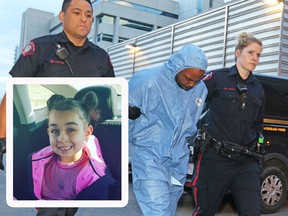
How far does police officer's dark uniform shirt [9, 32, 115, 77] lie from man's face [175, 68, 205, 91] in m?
0.50

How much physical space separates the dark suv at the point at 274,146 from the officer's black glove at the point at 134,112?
305 cm

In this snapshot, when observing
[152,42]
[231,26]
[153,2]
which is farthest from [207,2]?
[231,26]

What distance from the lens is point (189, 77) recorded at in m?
2.69

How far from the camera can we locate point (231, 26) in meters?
18.0

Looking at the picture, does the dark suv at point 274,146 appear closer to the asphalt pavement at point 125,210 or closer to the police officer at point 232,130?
the asphalt pavement at point 125,210

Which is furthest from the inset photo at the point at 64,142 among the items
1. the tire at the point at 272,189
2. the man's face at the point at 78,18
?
the tire at the point at 272,189

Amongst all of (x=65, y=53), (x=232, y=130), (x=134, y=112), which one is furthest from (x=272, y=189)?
(x=65, y=53)

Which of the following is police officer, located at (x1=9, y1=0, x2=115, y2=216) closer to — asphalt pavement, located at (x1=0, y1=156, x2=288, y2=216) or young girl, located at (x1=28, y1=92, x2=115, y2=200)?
young girl, located at (x1=28, y1=92, x2=115, y2=200)

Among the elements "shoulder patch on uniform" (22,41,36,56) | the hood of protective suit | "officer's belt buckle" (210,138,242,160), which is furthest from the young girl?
"officer's belt buckle" (210,138,242,160)

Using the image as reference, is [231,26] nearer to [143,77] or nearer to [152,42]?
[152,42]

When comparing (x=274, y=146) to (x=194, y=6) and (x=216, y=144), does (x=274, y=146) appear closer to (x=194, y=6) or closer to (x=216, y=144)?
(x=216, y=144)

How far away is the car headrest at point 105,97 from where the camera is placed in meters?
2.10

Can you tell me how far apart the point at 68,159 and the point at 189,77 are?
964 millimetres

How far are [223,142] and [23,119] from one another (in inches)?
66.6
